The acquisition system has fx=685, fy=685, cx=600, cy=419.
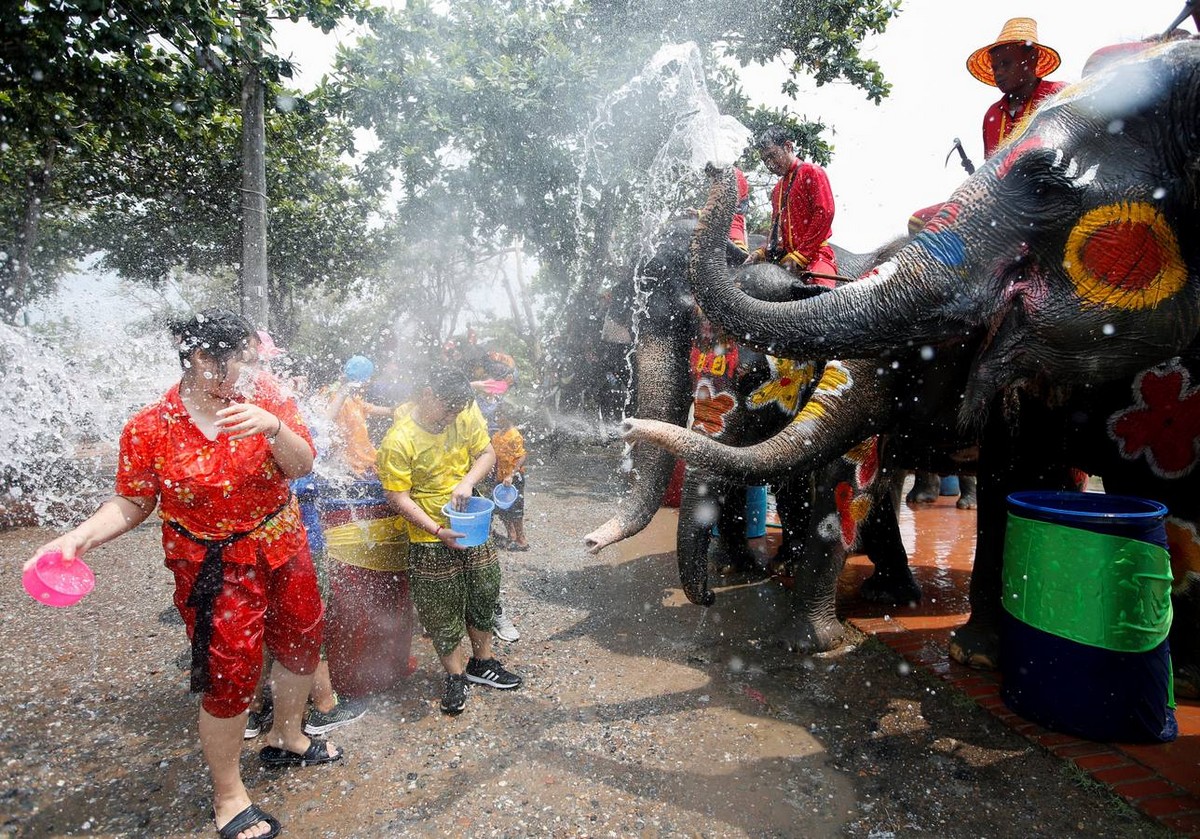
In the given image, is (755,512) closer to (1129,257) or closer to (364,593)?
(364,593)

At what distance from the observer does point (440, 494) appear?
365 cm

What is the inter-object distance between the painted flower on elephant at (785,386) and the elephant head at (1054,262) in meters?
1.68

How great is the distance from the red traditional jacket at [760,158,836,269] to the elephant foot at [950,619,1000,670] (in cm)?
269

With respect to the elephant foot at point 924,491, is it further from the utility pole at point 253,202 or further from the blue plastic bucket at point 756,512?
the utility pole at point 253,202

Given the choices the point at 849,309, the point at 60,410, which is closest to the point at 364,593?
the point at 849,309

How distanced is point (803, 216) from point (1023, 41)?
1.70m

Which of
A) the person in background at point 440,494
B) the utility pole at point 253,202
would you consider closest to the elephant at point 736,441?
the person in background at point 440,494

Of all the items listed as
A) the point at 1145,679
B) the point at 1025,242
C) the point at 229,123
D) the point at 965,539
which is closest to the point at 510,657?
the point at 1145,679

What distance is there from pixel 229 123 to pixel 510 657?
35.3 feet

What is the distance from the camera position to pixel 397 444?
3.55 metres

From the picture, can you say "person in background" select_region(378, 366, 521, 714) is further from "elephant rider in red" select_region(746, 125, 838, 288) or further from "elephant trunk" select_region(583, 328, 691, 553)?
"elephant rider in red" select_region(746, 125, 838, 288)

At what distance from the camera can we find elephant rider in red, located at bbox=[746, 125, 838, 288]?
5.10m

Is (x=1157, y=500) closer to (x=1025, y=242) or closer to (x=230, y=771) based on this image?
(x=1025, y=242)

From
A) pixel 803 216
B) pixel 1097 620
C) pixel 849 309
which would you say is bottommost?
pixel 1097 620
